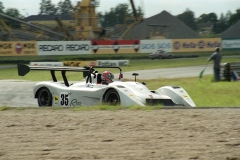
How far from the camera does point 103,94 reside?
1122cm

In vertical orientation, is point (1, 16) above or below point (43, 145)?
above

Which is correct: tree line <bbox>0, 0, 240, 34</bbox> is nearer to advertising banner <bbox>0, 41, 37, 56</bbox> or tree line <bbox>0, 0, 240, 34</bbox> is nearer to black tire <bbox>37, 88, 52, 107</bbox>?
advertising banner <bbox>0, 41, 37, 56</bbox>

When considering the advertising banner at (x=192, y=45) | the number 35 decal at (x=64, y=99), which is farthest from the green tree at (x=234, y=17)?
the number 35 decal at (x=64, y=99)

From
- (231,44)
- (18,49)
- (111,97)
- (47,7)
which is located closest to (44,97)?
(111,97)

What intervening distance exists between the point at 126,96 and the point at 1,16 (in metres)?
48.1

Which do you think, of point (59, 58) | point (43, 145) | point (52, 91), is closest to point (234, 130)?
point (43, 145)

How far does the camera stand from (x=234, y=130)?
22.0ft

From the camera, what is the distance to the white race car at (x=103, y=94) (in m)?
10.7

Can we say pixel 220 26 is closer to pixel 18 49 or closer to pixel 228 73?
pixel 18 49

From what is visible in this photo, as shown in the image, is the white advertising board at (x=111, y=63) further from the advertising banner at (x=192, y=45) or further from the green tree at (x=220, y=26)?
the green tree at (x=220, y=26)

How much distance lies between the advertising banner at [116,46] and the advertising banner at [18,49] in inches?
211

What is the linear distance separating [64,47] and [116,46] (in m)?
4.55

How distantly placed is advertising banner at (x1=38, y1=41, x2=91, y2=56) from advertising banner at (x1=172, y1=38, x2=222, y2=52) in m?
8.03

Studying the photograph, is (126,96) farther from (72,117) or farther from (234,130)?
(234,130)
